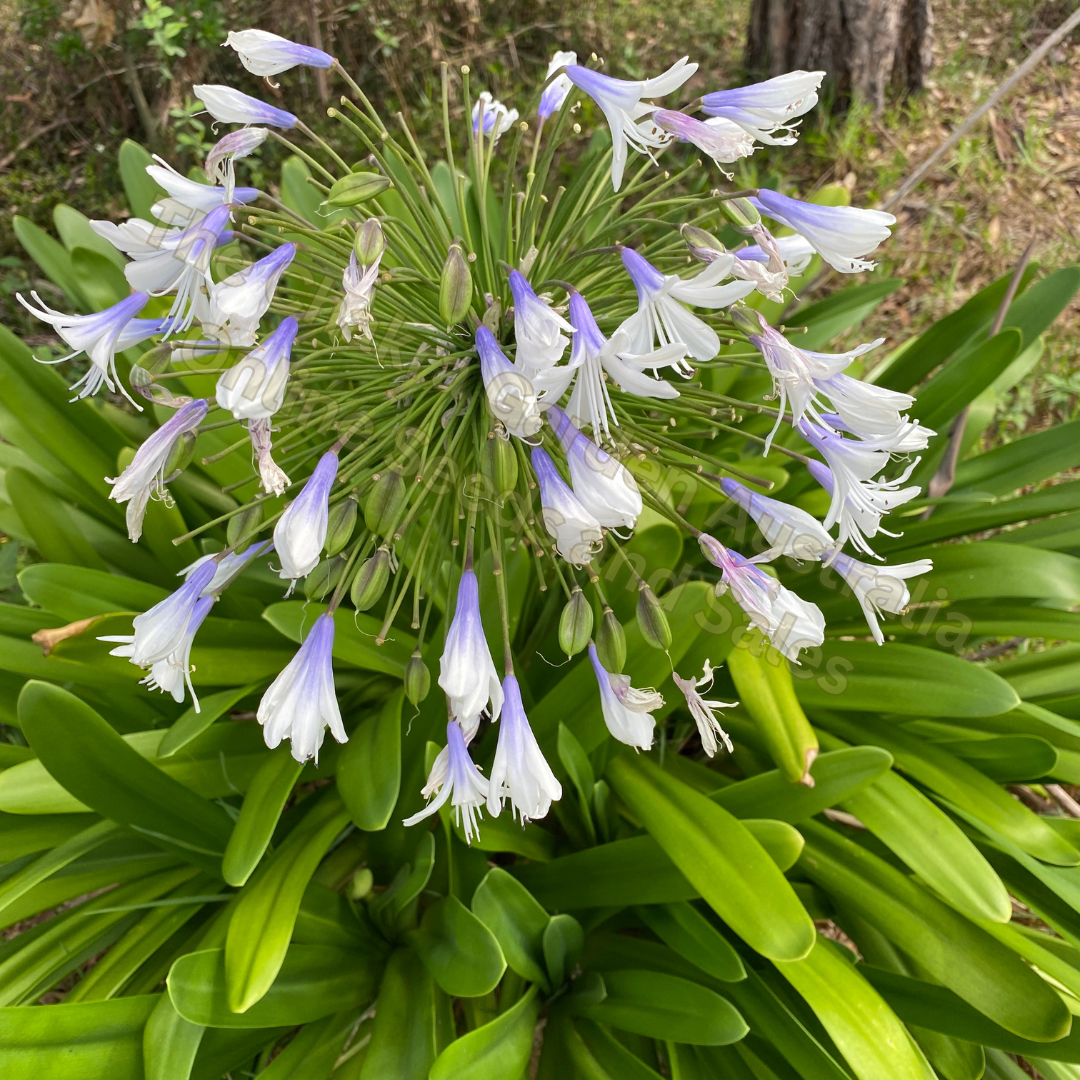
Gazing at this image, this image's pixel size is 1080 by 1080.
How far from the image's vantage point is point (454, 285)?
0.91m

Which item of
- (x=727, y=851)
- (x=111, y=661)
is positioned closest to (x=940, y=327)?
(x=727, y=851)

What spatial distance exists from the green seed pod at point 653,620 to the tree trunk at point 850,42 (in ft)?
9.47

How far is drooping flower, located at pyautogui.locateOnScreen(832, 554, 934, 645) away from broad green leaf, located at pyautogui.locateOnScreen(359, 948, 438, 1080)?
88 cm

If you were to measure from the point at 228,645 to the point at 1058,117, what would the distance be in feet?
12.2

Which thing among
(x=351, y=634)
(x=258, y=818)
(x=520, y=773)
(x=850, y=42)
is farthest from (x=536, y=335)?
A: (x=850, y=42)

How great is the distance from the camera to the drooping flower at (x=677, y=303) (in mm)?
825

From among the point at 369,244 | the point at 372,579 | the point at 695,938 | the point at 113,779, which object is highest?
the point at 369,244

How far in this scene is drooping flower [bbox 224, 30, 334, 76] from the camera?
1.04 m

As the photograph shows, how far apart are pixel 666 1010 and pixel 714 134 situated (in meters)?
1.19

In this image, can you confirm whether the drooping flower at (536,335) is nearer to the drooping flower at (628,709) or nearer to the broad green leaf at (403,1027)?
the drooping flower at (628,709)

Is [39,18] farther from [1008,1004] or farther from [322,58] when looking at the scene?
[1008,1004]

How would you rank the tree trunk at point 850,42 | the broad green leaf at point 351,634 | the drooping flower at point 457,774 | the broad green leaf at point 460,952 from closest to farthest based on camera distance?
the drooping flower at point 457,774
the broad green leaf at point 460,952
the broad green leaf at point 351,634
the tree trunk at point 850,42

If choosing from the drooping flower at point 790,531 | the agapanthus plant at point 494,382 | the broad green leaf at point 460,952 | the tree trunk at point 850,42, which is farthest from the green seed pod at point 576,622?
the tree trunk at point 850,42

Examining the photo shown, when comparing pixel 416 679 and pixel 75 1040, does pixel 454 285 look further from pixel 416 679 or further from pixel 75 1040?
pixel 75 1040
